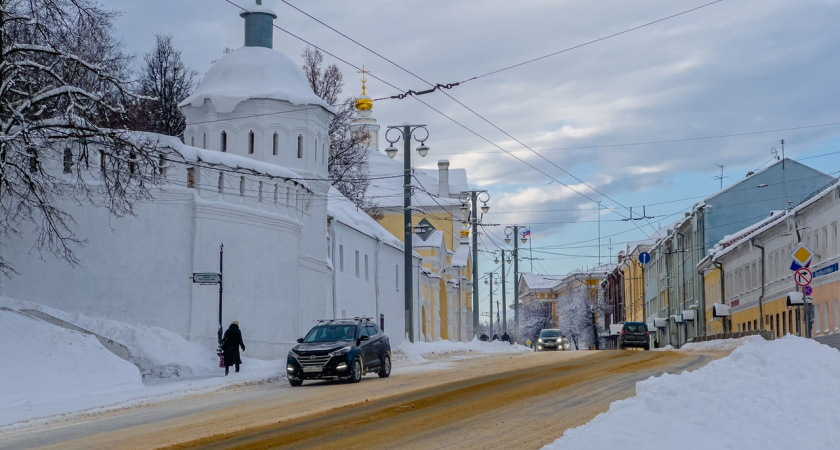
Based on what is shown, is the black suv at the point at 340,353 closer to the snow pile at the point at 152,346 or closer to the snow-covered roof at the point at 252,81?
the snow pile at the point at 152,346

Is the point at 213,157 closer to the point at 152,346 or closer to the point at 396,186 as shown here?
the point at 152,346

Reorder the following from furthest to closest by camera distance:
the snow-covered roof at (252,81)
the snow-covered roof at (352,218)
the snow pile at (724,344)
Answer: the snow-covered roof at (352,218), the snow-covered roof at (252,81), the snow pile at (724,344)

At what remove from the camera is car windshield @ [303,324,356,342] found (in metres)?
25.1

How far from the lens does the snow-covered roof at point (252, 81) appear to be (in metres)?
42.1

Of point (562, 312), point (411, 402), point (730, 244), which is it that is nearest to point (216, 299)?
point (411, 402)

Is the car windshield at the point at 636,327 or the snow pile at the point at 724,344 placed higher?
the car windshield at the point at 636,327

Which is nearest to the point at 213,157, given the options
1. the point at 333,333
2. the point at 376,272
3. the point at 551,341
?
the point at 333,333

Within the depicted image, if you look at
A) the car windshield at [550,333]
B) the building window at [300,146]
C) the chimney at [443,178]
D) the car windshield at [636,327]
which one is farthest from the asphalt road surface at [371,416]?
the chimney at [443,178]

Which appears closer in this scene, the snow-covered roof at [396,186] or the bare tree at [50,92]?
the bare tree at [50,92]

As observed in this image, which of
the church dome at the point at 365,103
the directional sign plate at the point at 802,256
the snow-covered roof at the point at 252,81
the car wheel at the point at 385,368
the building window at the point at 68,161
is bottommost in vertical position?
the car wheel at the point at 385,368

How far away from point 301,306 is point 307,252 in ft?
9.93

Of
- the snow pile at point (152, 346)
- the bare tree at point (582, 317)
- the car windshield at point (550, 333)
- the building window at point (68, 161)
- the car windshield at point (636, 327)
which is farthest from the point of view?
the bare tree at point (582, 317)

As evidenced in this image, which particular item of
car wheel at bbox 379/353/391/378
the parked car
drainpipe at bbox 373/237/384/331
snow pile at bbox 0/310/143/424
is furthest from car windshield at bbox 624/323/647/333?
snow pile at bbox 0/310/143/424

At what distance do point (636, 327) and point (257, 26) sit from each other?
32.2 m
